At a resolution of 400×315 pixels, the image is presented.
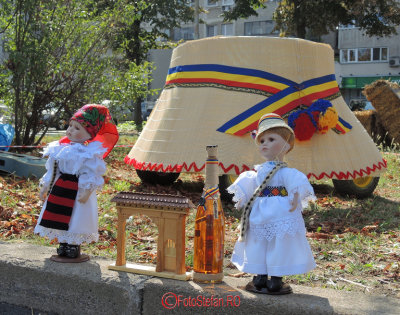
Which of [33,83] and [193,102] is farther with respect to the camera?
[33,83]

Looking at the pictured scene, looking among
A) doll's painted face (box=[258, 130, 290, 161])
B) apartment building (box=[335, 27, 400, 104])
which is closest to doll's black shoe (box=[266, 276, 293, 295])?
doll's painted face (box=[258, 130, 290, 161])

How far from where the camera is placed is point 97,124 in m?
3.79

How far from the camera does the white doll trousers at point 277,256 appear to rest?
9.78 ft

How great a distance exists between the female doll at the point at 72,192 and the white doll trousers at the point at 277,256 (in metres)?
1.15

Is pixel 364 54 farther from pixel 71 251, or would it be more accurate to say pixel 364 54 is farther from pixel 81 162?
pixel 71 251

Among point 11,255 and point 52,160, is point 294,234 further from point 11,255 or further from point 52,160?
point 11,255

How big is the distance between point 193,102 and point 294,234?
11.0ft

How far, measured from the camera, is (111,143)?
154 inches

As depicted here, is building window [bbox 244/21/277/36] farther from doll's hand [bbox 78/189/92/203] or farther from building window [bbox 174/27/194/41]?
doll's hand [bbox 78/189/92/203]

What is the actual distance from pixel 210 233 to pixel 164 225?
1.04ft

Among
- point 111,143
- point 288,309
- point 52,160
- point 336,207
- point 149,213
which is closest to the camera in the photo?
point 288,309

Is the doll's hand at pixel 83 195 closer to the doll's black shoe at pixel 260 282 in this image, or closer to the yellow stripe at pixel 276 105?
the doll's black shoe at pixel 260 282

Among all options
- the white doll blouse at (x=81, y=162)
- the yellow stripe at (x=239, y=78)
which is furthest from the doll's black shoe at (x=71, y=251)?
the yellow stripe at (x=239, y=78)

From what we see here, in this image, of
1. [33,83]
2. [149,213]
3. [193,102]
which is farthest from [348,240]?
[33,83]
